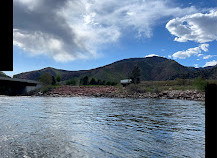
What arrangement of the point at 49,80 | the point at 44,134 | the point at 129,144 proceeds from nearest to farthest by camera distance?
the point at 129,144
the point at 44,134
the point at 49,80

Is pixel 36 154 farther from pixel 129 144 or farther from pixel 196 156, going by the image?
pixel 196 156

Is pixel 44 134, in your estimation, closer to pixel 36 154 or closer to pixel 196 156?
pixel 36 154

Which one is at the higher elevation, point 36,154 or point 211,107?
point 211,107

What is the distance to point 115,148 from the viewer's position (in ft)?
18.6

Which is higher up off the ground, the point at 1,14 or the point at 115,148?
the point at 1,14

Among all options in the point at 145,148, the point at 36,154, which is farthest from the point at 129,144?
the point at 36,154

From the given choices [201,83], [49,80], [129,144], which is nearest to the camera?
[129,144]

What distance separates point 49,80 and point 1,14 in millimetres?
71553

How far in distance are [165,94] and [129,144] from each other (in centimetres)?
3194

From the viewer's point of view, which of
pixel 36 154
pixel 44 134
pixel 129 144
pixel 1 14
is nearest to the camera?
pixel 1 14

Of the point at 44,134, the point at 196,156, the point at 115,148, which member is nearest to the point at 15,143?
the point at 44,134

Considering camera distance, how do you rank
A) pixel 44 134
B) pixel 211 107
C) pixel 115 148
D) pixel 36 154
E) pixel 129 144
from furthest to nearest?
pixel 44 134
pixel 129 144
pixel 115 148
pixel 36 154
pixel 211 107

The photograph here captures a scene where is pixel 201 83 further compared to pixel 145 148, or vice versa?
pixel 201 83

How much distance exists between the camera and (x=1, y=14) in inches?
119
